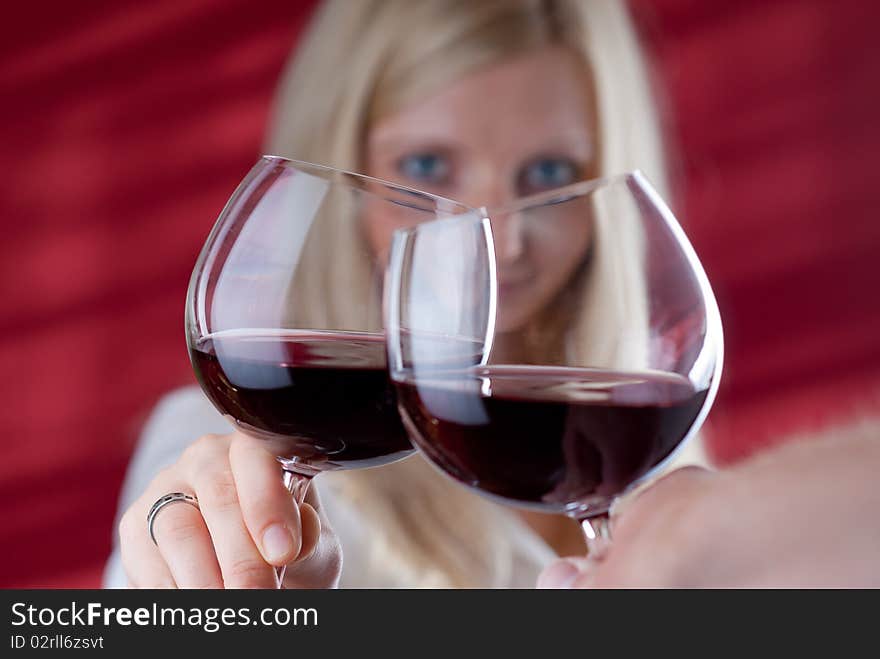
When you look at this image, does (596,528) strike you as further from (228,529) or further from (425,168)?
(425,168)

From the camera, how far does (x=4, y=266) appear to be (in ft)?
9.44

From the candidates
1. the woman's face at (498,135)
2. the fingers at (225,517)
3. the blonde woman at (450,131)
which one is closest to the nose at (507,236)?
the fingers at (225,517)

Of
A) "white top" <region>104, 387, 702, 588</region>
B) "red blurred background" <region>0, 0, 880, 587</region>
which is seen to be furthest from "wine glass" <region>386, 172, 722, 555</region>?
"red blurred background" <region>0, 0, 880, 587</region>

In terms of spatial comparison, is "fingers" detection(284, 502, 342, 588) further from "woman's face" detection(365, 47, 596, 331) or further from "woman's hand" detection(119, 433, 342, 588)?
"woman's face" detection(365, 47, 596, 331)

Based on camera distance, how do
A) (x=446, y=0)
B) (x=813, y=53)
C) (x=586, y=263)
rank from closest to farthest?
(x=586, y=263) → (x=446, y=0) → (x=813, y=53)

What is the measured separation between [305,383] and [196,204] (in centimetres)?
237

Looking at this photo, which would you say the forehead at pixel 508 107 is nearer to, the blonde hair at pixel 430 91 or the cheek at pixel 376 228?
the blonde hair at pixel 430 91

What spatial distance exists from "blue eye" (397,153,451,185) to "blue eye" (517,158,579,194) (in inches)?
4.9

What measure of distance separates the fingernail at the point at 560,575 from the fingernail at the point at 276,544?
0.18 meters

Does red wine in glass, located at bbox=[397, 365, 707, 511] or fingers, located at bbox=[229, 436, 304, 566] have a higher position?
red wine in glass, located at bbox=[397, 365, 707, 511]

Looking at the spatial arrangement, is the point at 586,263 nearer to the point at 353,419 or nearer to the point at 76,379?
the point at 353,419

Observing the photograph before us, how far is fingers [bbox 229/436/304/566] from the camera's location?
58 cm
